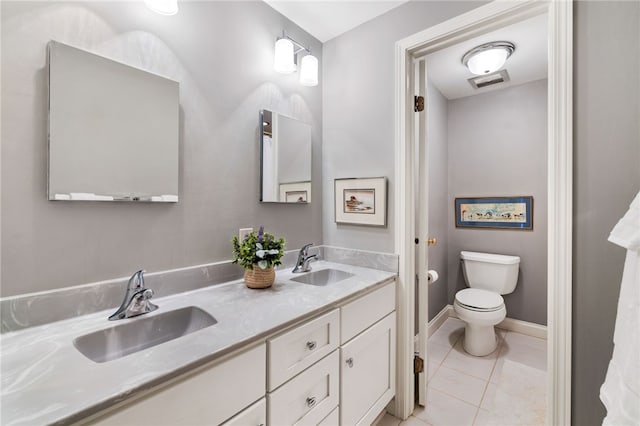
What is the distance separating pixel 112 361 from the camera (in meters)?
0.70

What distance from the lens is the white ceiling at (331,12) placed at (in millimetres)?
1625

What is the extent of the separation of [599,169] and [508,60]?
1.62m

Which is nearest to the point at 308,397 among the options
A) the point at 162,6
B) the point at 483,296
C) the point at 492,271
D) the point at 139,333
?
the point at 139,333

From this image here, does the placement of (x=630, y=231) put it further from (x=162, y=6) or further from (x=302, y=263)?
(x=162, y=6)

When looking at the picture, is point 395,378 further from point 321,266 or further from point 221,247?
point 221,247

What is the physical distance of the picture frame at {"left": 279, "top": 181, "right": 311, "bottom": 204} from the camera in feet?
5.66

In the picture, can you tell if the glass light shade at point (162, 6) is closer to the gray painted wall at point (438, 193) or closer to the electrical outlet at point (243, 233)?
the electrical outlet at point (243, 233)

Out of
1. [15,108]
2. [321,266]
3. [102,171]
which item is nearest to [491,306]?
[321,266]


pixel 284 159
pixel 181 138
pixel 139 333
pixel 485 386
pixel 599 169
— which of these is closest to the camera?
pixel 139 333

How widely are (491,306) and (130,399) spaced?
2395mm

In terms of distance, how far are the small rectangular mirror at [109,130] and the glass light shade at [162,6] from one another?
0.80 ft

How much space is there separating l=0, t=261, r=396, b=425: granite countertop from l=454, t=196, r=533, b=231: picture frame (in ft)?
Answer: 7.36

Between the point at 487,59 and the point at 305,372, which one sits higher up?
the point at 487,59

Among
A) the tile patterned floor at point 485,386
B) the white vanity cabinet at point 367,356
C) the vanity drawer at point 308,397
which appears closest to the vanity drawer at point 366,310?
the white vanity cabinet at point 367,356
